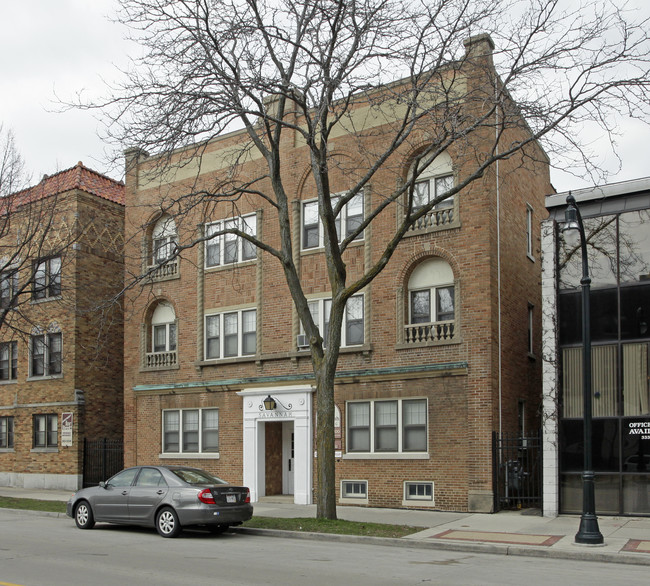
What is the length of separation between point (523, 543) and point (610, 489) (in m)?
4.69

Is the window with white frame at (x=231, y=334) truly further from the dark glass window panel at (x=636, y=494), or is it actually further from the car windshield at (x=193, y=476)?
the dark glass window panel at (x=636, y=494)

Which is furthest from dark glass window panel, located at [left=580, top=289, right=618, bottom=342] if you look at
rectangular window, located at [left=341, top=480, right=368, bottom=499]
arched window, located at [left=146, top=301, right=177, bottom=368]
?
arched window, located at [left=146, top=301, right=177, bottom=368]

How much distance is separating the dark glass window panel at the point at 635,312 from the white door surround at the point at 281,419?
8869 mm

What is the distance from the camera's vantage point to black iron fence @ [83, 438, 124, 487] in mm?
29234

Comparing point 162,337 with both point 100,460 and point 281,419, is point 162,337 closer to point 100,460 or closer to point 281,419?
point 100,460

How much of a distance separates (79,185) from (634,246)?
20.3 metres

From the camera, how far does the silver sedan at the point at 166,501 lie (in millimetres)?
15750

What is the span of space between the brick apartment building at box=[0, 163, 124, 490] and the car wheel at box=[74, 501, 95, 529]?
1191 cm

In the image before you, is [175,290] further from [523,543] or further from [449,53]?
[523,543]

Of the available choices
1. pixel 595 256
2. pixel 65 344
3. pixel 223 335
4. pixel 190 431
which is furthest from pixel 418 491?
pixel 65 344

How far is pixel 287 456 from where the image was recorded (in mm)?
25594

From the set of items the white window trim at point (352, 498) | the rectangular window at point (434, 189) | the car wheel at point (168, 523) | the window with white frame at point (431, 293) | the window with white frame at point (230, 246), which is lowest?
the white window trim at point (352, 498)

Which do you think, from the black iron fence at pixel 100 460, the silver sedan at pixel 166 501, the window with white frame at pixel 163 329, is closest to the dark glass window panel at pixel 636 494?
the silver sedan at pixel 166 501

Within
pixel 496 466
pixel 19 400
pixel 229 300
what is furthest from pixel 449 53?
pixel 19 400
